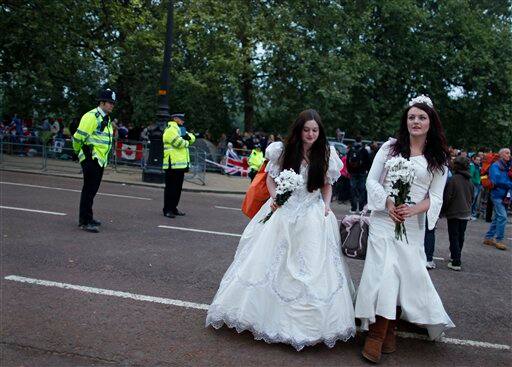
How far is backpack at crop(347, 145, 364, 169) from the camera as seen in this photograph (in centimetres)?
1374

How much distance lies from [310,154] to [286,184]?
49cm

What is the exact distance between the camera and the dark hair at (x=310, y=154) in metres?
4.57

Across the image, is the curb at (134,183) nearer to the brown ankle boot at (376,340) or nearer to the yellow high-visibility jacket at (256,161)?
the yellow high-visibility jacket at (256,161)

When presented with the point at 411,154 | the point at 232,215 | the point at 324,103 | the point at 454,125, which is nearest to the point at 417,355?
the point at 411,154

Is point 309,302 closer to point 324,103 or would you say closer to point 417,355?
point 417,355

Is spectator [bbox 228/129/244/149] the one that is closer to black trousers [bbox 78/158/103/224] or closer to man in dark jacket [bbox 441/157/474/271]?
black trousers [bbox 78/158/103/224]

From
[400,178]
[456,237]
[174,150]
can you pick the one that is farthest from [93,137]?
[456,237]

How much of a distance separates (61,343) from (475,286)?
16.7 ft

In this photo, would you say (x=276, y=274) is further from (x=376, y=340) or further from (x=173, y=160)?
(x=173, y=160)

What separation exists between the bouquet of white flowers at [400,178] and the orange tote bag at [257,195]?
3.93 feet

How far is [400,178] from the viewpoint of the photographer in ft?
13.2

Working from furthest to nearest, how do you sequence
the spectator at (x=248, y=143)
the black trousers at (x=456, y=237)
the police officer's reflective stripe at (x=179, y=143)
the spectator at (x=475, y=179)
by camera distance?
the spectator at (x=248, y=143) < the spectator at (x=475, y=179) < the police officer's reflective stripe at (x=179, y=143) < the black trousers at (x=456, y=237)

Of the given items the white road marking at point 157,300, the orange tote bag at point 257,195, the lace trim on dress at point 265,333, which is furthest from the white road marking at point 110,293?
the orange tote bag at point 257,195

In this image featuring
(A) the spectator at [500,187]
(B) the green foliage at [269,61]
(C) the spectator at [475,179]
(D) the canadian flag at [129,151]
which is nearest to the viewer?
(A) the spectator at [500,187]
